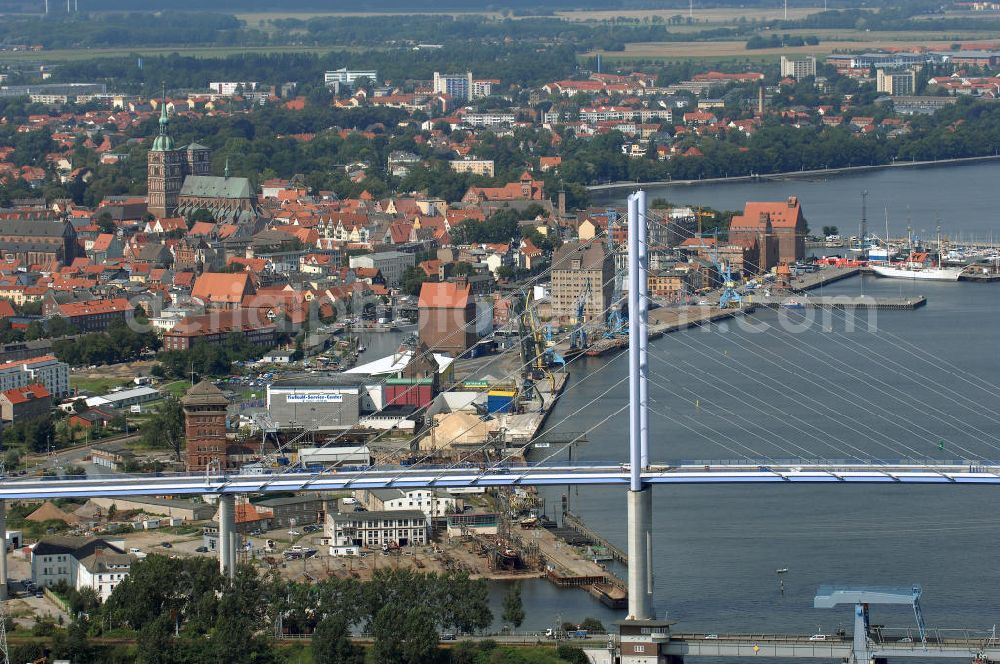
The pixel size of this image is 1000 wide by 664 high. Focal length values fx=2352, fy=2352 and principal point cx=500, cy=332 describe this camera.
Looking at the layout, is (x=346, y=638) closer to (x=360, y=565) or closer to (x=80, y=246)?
(x=360, y=565)

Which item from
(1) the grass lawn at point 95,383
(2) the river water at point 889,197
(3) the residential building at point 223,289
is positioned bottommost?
(2) the river water at point 889,197

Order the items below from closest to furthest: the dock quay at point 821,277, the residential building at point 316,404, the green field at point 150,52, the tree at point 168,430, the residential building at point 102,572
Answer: the residential building at point 102,572 → the tree at point 168,430 → the residential building at point 316,404 → the dock quay at point 821,277 → the green field at point 150,52

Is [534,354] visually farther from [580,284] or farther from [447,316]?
[580,284]

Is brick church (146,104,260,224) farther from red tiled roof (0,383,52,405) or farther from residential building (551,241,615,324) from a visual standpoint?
red tiled roof (0,383,52,405)

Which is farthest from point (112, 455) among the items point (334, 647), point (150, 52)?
point (150, 52)

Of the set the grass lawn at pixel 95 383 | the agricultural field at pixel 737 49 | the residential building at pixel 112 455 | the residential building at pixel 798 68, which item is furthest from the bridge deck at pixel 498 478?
the agricultural field at pixel 737 49

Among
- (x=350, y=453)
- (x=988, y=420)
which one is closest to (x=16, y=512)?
(x=350, y=453)

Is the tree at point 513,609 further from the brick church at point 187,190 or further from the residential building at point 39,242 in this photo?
the brick church at point 187,190
